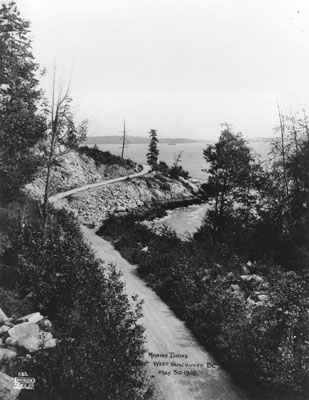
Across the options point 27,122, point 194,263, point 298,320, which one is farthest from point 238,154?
point 298,320

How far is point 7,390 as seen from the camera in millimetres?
7176

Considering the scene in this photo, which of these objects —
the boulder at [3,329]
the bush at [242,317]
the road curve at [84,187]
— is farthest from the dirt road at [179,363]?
the road curve at [84,187]

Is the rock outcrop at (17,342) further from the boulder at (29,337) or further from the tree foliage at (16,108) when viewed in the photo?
the tree foliage at (16,108)

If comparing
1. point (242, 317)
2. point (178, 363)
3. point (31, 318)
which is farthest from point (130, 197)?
point (178, 363)

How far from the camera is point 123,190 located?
42094 millimetres

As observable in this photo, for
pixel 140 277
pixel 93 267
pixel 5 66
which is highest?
pixel 5 66

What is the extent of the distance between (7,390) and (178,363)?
4.55 meters

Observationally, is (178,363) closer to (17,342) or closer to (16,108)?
(17,342)

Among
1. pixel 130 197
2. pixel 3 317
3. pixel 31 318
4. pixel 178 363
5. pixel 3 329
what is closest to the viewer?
pixel 3 329

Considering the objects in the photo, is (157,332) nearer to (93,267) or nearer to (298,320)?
(93,267)

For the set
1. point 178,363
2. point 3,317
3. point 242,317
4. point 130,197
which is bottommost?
point 178,363

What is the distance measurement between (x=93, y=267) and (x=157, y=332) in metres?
3.23

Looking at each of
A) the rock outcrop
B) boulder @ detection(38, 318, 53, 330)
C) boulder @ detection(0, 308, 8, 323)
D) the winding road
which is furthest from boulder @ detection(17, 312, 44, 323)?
the winding road

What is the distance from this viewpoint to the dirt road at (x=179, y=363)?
865 cm
